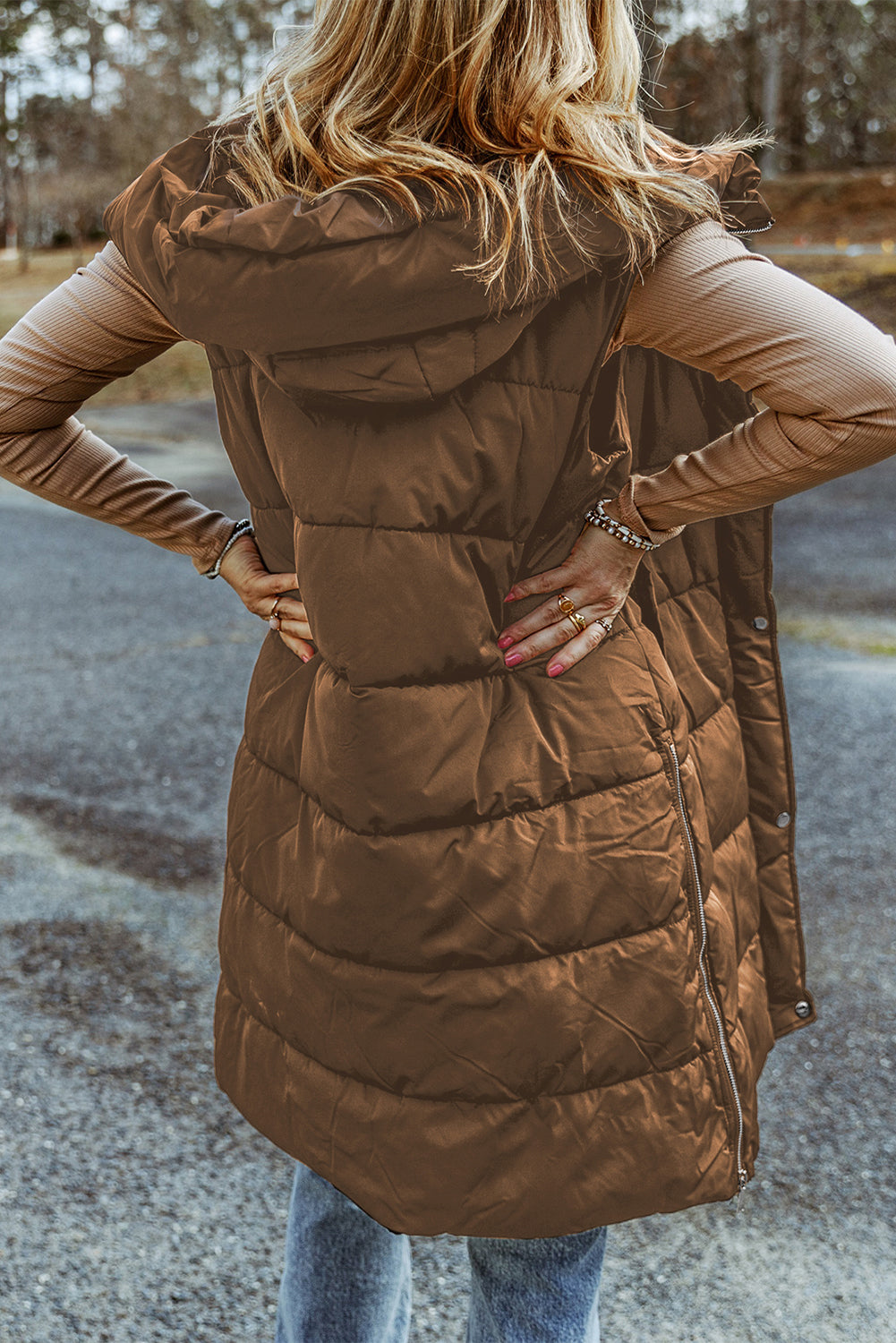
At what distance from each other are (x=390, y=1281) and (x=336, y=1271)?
0.09 metres

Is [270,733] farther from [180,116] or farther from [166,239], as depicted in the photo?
[180,116]

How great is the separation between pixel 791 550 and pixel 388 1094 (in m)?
6.75

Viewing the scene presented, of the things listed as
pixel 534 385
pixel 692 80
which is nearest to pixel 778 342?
pixel 534 385

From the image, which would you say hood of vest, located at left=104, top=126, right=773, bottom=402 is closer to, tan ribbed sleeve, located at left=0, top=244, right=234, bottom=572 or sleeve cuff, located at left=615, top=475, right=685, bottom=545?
tan ribbed sleeve, located at left=0, top=244, right=234, bottom=572

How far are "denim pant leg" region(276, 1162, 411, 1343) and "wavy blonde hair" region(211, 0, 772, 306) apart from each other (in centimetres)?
108

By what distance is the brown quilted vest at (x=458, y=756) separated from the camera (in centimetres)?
112

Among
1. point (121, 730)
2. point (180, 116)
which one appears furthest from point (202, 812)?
point (180, 116)

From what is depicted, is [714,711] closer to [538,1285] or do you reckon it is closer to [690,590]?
[690,590]

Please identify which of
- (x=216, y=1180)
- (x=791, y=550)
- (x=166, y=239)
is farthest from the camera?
(x=791, y=550)

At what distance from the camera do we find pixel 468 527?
1.20m

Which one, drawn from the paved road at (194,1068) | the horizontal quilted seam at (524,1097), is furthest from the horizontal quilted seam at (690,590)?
the paved road at (194,1068)

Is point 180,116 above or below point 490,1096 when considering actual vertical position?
above

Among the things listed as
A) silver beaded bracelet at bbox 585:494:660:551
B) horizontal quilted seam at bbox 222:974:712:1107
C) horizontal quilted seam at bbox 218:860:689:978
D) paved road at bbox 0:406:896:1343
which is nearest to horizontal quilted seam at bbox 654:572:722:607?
silver beaded bracelet at bbox 585:494:660:551

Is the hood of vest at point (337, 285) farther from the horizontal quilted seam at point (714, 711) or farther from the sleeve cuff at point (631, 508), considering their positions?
the horizontal quilted seam at point (714, 711)
